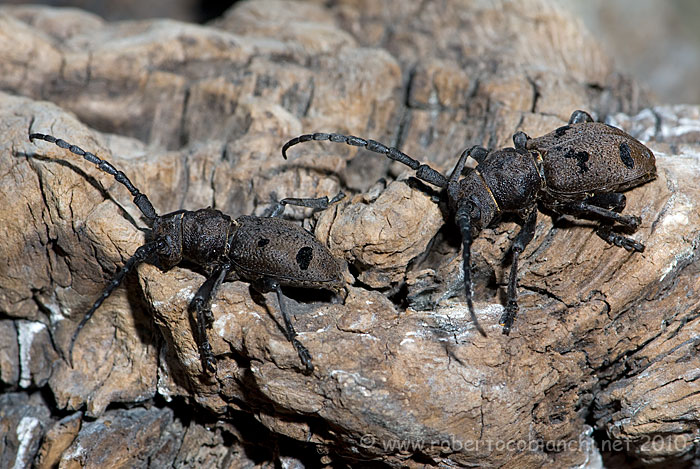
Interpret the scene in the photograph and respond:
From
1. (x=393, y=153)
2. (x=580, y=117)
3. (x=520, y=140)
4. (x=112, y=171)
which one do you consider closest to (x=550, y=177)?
(x=520, y=140)

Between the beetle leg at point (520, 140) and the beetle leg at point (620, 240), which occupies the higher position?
the beetle leg at point (520, 140)

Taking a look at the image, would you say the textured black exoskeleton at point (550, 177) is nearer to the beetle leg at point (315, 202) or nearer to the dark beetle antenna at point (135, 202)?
the beetle leg at point (315, 202)

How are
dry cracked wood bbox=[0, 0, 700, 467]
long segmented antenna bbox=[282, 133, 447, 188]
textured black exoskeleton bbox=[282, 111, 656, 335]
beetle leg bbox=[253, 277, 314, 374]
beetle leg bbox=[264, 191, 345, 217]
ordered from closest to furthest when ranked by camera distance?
beetle leg bbox=[253, 277, 314, 374]
dry cracked wood bbox=[0, 0, 700, 467]
textured black exoskeleton bbox=[282, 111, 656, 335]
long segmented antenna bbox=[282, 133, 447, 188]
beetle leg bbox=[264, 191, 345, 217]

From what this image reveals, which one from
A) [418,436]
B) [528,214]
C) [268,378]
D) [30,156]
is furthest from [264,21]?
[418,436]

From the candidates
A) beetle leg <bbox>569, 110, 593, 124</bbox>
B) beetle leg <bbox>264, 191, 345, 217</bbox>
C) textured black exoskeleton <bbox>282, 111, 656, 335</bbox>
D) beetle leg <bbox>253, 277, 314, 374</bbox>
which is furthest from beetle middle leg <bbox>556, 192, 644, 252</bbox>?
beetle leg <bbox>253, 277, 314, 374</bbox>

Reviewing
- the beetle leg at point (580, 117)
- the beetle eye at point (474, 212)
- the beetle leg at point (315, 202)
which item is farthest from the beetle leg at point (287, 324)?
the beetle leg at point (580, 117)

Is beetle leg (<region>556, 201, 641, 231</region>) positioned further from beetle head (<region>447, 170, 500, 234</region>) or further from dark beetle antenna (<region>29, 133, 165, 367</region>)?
dark beetle antenna (<region>29, 133, 165, 367</region>)

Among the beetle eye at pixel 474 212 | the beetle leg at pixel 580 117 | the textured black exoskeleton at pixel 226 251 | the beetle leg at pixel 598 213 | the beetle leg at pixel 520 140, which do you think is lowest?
the textured black exoskeleton at pixel 226 251
